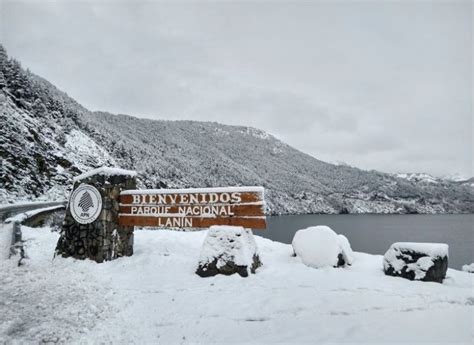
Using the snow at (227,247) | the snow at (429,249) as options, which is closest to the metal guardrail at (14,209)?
the snow at (227,247)

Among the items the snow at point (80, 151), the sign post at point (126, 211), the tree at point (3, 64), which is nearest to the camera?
the sign post at point (126, 211)

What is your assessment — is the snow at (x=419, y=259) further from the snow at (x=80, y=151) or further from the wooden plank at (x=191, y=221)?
the snow at (x=80, y=151)

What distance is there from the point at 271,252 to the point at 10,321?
6295mm

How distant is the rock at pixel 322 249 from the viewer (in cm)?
707

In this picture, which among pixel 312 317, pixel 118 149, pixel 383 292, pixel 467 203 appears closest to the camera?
pixel 312 317

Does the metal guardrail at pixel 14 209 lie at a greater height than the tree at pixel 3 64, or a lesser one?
lesser

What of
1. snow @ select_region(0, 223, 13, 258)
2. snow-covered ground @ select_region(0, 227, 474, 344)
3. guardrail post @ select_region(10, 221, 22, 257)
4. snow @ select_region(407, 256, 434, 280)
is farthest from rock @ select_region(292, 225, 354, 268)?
snow @ select_region(0, 223, 13, 258)

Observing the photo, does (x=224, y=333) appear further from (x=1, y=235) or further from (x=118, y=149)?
(x=118, y=149)

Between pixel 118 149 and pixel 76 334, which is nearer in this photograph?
pixel 76 334

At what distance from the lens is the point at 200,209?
7520 millimetres

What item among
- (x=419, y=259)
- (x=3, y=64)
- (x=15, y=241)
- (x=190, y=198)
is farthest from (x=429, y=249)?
(x=3, y=64)

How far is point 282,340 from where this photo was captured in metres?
3.53

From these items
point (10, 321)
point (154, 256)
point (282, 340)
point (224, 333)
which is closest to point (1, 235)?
point (154, 256)

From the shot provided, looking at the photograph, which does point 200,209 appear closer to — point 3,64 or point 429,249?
point 429,249
